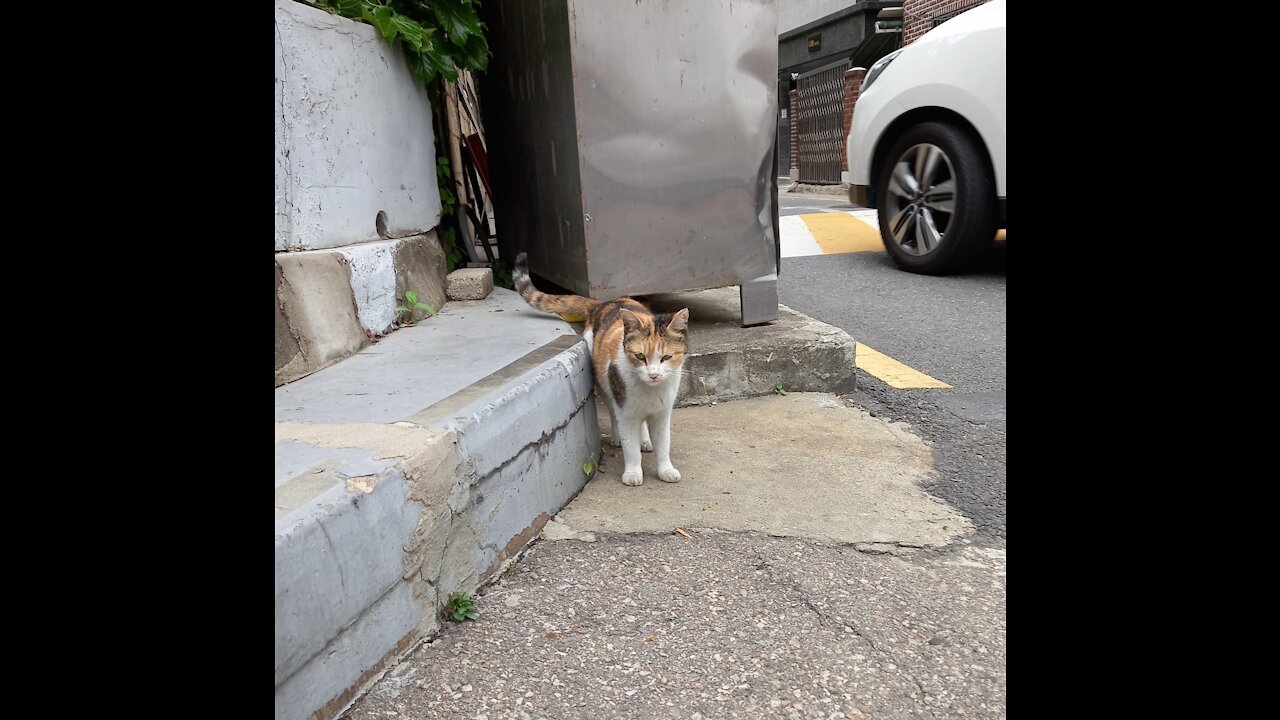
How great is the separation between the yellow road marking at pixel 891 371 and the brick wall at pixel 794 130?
589 inches

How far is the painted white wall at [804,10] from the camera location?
20.3 m

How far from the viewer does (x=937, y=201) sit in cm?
571

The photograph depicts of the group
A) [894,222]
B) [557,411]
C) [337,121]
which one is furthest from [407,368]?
[894,222]

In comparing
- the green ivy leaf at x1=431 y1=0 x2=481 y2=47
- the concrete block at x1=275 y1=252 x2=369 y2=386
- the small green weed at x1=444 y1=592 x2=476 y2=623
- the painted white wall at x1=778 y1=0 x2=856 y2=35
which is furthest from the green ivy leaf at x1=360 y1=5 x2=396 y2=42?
the painted white wall at x1=778 y1=0 x2=856 y2=35

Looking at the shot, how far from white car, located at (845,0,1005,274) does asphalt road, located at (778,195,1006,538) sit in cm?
29

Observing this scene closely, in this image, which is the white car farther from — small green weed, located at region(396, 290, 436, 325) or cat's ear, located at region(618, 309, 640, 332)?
small green weed, located at region(396, 290, 436, 325)

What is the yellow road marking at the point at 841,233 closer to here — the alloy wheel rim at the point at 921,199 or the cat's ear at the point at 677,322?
the alloy wheel rim at the point at 921,199

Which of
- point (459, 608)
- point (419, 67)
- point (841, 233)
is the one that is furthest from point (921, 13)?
point (459, 608)

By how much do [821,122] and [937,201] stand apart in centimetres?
1258

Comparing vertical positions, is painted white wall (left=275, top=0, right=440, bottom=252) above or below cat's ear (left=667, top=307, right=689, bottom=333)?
above

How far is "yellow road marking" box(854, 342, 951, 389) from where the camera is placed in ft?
13.4

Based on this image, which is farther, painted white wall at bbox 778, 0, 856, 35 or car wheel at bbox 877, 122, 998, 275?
painted white wall at bbox 778, 0, 856, 35

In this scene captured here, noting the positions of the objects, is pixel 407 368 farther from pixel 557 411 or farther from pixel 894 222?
pixel 894 222

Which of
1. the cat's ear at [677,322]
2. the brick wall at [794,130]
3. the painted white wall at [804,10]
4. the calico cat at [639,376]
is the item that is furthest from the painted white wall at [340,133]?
the painted white wall at [804,10]
